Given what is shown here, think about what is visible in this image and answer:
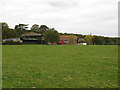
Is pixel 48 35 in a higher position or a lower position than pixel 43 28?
lower

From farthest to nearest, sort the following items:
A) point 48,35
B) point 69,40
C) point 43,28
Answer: point 43,28
point 69,40
point 48,35

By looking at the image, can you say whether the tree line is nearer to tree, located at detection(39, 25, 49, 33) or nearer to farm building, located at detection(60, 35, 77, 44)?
tree, located at detection(39, 25, 49, 33)

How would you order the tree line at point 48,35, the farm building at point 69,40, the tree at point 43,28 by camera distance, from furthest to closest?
the tree at point 43,28
the farm building at point 69,40
the tree line at point 48,35

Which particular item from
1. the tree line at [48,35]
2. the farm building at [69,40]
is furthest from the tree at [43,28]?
the farm building at [69,40]

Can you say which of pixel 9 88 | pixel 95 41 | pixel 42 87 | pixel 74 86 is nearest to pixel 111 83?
pixel 74 86

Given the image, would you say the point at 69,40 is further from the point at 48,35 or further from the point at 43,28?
the point at 48,35

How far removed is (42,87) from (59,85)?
0.67 metres

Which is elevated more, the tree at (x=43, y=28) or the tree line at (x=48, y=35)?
the tree at (x=43, y=28)

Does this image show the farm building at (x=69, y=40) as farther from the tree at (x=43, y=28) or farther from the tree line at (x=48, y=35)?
the tree at (x=43, y=28)

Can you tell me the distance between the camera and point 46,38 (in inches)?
3597

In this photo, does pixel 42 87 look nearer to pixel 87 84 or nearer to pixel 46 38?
pixel 87 84

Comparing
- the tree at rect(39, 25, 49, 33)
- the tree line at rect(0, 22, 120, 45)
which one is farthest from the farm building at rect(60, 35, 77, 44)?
the tree at rect(39, 25, 49, 33)

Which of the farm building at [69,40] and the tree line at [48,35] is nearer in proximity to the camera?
the tree line at [48,35]

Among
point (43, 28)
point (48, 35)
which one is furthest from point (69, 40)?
point (48, 35)
